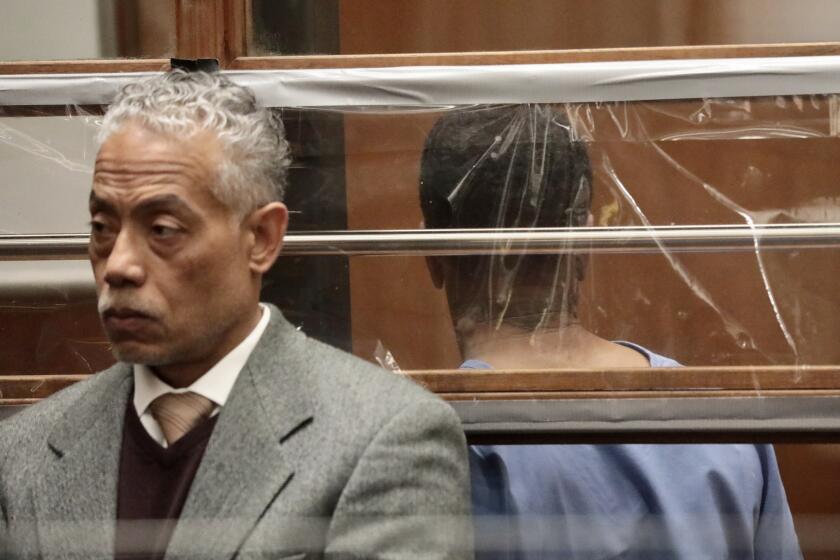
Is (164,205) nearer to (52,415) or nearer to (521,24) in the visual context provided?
(52,415)

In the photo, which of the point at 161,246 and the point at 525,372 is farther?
the point at 525,372

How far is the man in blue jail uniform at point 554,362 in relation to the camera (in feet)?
4.81

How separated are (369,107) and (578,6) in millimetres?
311

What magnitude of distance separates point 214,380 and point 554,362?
Result: 1.44 feet

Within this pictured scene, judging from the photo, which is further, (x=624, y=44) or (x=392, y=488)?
(x=624, y=44)

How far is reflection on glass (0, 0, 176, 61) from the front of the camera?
5.15 feet

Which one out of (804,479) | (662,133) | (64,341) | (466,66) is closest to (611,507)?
(804,479)

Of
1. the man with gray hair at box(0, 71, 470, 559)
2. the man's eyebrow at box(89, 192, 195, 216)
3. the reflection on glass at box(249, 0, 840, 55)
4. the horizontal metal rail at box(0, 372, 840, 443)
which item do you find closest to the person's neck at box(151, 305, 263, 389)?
the man with gray hair at box(0, 71, 470, 559)

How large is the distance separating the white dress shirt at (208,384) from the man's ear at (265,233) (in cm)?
8

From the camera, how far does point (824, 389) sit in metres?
1.47

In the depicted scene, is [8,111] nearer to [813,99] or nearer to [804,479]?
[813,99]

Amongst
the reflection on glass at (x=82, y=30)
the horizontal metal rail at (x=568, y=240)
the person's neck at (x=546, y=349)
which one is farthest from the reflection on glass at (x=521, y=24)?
the person's neck at (x=546, y=349)

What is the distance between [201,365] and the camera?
1.37m

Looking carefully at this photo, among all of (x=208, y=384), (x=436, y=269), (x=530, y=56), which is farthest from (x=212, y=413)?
(x=530, y=56)
